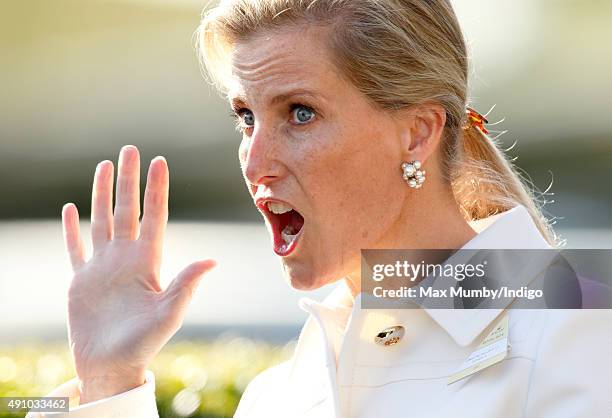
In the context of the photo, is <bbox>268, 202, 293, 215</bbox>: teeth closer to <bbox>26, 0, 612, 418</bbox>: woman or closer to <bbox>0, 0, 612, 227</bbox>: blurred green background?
<bbox>26, 0, 612, 418</bbox>: woman

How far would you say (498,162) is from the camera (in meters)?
2.98

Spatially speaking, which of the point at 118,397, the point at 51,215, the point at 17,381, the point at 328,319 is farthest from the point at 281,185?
the point at 51,215

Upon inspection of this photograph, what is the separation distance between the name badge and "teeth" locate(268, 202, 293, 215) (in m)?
0.62

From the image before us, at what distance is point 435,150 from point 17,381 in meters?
2.31

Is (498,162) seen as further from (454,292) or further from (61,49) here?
(61,49)

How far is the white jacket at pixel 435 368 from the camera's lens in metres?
2.20

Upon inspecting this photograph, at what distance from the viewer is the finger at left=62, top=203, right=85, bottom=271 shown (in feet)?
9.59

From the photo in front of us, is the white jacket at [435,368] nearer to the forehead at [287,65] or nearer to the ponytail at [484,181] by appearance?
the ponytail at [484,181]

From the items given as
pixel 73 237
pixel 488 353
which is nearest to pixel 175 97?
pixel 73 237

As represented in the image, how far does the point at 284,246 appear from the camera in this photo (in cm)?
269

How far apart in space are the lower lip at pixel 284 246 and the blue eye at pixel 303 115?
28 centimetres

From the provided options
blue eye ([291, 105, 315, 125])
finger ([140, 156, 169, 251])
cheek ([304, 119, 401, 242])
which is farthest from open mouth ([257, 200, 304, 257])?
finger ([140, 156, 169, 251])

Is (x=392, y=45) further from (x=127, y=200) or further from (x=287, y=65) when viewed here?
(x=127, y=200)

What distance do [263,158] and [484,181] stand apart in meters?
0.68
